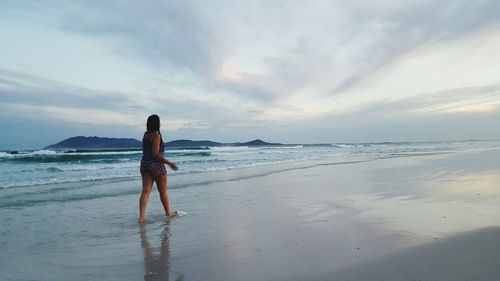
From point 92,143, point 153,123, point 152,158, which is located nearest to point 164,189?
point 152,158

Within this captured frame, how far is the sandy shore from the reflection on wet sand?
1 centimetres

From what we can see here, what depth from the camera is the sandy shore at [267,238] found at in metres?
3.33

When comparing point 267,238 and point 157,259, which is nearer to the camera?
point 157,259

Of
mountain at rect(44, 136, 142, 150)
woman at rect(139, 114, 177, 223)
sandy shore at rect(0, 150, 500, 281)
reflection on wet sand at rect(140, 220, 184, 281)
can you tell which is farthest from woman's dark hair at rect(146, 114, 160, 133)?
mountain at rect(44, 136, 142, 150)

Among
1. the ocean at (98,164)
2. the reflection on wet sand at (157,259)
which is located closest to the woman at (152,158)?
the reflection on wet sand at (157,259)

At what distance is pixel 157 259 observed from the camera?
12.5 feet

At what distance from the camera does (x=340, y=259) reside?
3.60m

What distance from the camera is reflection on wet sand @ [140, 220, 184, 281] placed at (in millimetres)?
3313

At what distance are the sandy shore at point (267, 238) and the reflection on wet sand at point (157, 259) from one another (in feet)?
0.04

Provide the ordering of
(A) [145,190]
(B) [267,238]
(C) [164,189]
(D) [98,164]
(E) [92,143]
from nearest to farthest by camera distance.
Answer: (B) [267,238]
(A) [145,190]
(C) [164,189]
(D) [98,164]
(E) [92,143]

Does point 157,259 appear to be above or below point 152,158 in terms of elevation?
below

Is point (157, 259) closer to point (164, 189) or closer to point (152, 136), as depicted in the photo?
point (164, 189)

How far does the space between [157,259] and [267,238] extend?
142cm

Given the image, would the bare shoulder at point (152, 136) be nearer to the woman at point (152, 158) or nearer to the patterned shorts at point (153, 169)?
the woman at point (152, 158)
